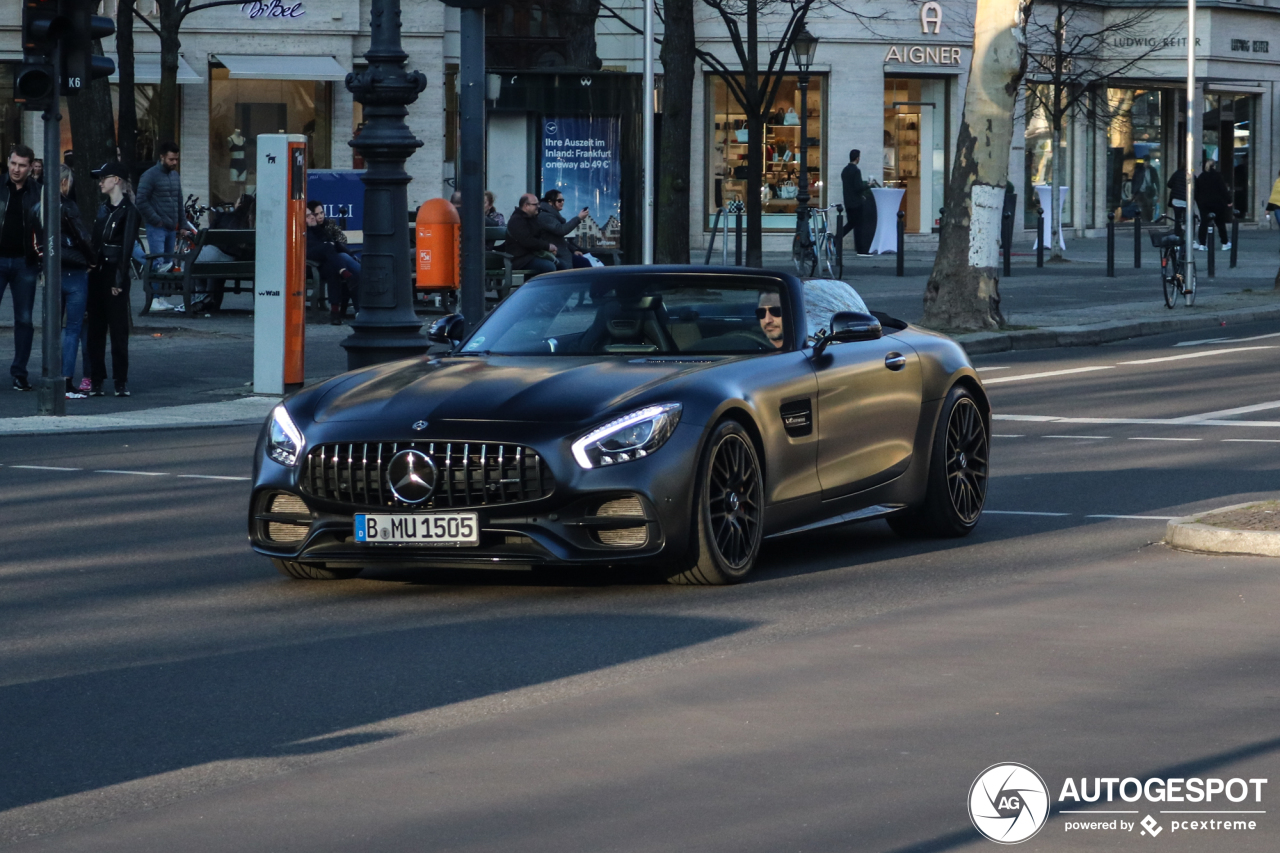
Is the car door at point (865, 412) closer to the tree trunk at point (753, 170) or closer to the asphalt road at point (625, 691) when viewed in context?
the asphalt road at point (625, 691)

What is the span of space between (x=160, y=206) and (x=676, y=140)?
25.1 feet

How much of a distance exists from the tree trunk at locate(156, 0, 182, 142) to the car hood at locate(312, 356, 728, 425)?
26.6m

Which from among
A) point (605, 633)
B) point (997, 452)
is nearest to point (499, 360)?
point (605, 633)

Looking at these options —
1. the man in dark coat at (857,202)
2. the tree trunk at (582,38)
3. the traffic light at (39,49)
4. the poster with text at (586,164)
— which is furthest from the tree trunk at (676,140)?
the traffic light at (39,49)

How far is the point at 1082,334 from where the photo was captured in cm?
2497

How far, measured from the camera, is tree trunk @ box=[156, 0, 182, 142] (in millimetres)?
34750

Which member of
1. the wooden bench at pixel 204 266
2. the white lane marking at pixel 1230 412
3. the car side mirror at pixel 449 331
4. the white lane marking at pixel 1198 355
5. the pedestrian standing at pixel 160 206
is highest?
the pedestrian standing at pixel 160 206

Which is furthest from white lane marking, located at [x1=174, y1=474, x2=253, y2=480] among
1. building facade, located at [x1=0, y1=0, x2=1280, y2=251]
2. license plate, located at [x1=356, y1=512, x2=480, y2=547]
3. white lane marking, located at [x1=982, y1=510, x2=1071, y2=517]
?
building facade, located at [x1=0, y1=0, x2=1280, y2=251]

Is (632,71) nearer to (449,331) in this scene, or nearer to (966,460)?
(966,460)

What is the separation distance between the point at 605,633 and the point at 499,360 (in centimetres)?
194

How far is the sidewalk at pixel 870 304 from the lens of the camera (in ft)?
56.5

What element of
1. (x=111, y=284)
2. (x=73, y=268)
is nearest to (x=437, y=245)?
(x=111, y=284)

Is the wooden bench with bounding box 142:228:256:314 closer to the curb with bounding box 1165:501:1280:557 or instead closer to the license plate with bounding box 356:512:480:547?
the curb with bounding box 1165:501:1280:557

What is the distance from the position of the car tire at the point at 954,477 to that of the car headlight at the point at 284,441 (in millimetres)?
3028
